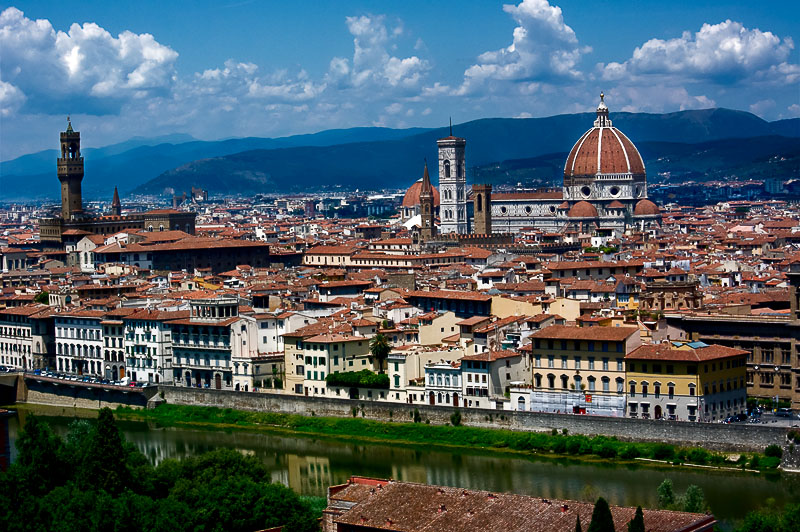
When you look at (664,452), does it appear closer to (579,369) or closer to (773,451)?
(773,451)

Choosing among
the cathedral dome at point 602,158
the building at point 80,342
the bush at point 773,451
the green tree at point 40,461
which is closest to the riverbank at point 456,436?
the bush at point 773,451

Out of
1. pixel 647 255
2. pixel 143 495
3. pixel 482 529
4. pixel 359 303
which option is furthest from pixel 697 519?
pixel 647 255

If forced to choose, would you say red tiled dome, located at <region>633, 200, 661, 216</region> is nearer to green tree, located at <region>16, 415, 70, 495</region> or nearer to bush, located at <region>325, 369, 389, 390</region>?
bush, located at <region>325, 369, 389, 390</region>

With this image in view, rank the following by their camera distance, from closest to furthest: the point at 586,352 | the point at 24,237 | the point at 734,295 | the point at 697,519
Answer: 1. the point at 697,519
2. the point at 586,352
3. the point at 734,295
4. the point at 24,237

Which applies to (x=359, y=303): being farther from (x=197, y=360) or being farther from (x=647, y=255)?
(x=647, y=255)

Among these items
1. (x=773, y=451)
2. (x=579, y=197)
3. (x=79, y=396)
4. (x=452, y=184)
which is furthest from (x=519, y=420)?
(x=579, y=197)

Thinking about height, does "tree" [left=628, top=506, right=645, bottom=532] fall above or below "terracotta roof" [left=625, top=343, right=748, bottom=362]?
below

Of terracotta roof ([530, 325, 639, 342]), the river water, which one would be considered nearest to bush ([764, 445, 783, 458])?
the river water
